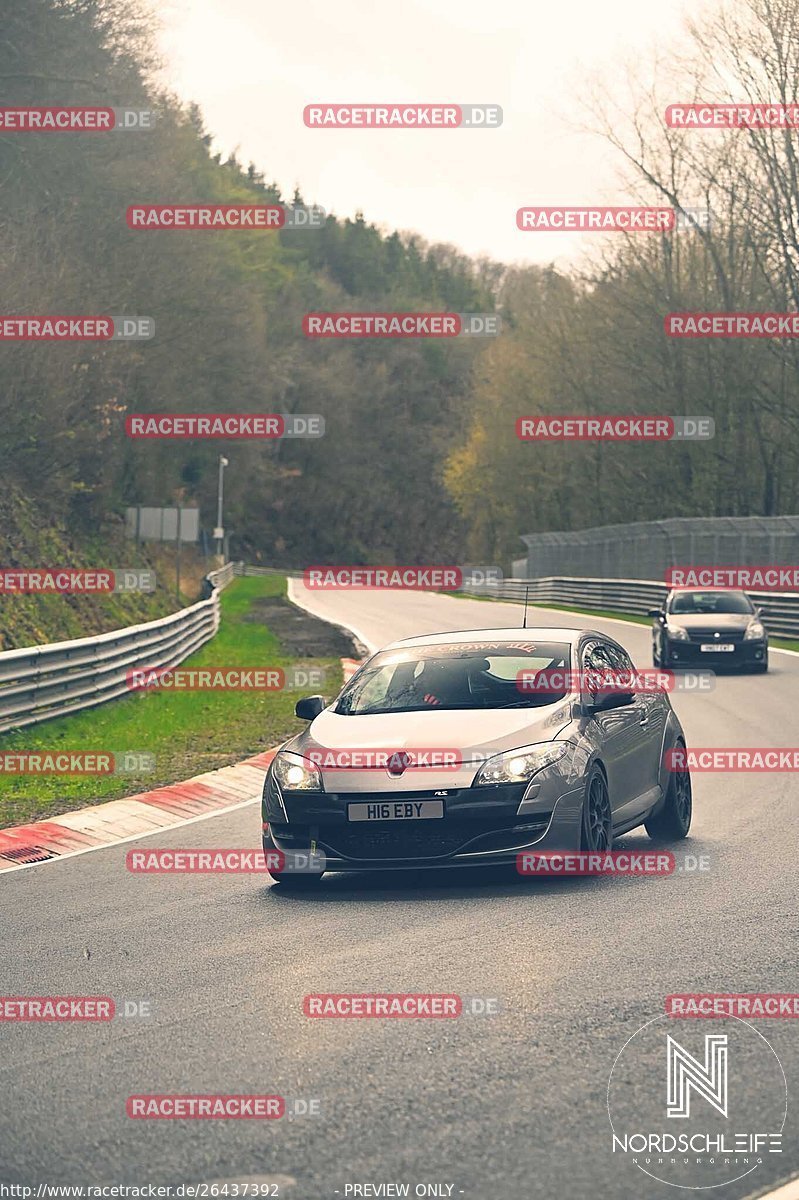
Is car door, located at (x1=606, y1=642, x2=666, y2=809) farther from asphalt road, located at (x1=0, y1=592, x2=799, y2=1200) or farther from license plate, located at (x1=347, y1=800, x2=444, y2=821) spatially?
license plate, located at (x1=347, y1=800, x2=444, y2=821)

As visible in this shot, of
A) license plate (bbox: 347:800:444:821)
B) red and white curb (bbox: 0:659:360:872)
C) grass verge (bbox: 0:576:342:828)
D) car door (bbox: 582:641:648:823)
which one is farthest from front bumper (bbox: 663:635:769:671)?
license plate (bbox: 347:800:444:821)

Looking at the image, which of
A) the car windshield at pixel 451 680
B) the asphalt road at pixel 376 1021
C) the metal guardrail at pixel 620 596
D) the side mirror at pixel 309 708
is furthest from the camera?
the metal guardrail at pixel 620 596

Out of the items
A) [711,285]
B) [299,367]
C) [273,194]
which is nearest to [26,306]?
[711,285]

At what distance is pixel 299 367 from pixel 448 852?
99.6 meters

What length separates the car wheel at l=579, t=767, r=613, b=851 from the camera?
9.29m

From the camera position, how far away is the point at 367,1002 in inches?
254

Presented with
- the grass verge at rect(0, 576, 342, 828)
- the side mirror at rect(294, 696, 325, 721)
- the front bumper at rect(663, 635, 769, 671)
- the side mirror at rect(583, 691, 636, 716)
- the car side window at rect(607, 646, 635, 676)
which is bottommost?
the grass verge at rect(0, 576, 342, 828)

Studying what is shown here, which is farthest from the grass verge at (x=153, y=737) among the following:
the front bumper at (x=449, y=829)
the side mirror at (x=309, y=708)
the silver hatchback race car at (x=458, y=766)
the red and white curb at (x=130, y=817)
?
the front bumper at (x=449, y=829)

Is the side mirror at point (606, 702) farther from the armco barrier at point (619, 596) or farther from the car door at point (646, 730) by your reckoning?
the armco barrier at point (619, 596)

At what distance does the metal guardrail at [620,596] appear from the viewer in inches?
1373

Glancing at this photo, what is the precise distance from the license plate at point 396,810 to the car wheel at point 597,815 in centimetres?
95

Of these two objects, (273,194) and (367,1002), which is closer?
(367,1002)

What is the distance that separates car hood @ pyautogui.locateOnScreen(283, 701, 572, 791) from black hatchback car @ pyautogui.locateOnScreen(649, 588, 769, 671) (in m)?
17.9

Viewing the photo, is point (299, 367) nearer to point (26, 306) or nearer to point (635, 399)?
point (635, 399)
